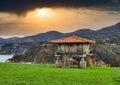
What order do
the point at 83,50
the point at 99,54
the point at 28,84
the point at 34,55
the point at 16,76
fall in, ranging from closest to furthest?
the point at 28,84 < the point at 16,76 < the point at 83,50 < the point at 99,54 < the point at 34,55

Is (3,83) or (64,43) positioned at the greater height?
(64,43)

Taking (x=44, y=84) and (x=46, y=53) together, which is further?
(x=46, y=53)

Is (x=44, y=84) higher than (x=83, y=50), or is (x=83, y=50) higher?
(x=83, y=50)

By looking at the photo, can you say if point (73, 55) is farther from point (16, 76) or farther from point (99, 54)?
point (99, 54)

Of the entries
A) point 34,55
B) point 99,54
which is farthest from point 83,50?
point 34,55

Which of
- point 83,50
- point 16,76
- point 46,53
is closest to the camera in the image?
point 16,76

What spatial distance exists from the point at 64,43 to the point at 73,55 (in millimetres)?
1608

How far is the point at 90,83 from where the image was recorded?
24188mm

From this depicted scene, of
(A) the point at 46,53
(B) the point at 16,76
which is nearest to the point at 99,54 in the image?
(A) the point at 46,53

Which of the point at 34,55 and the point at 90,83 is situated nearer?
the point at 90,83

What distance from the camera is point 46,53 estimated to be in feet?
382

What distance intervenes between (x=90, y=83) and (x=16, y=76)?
535 centimetres

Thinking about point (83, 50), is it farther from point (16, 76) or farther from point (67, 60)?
point (16, 76)

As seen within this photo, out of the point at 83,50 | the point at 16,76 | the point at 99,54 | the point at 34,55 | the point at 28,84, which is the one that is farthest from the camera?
the point at 34,55
